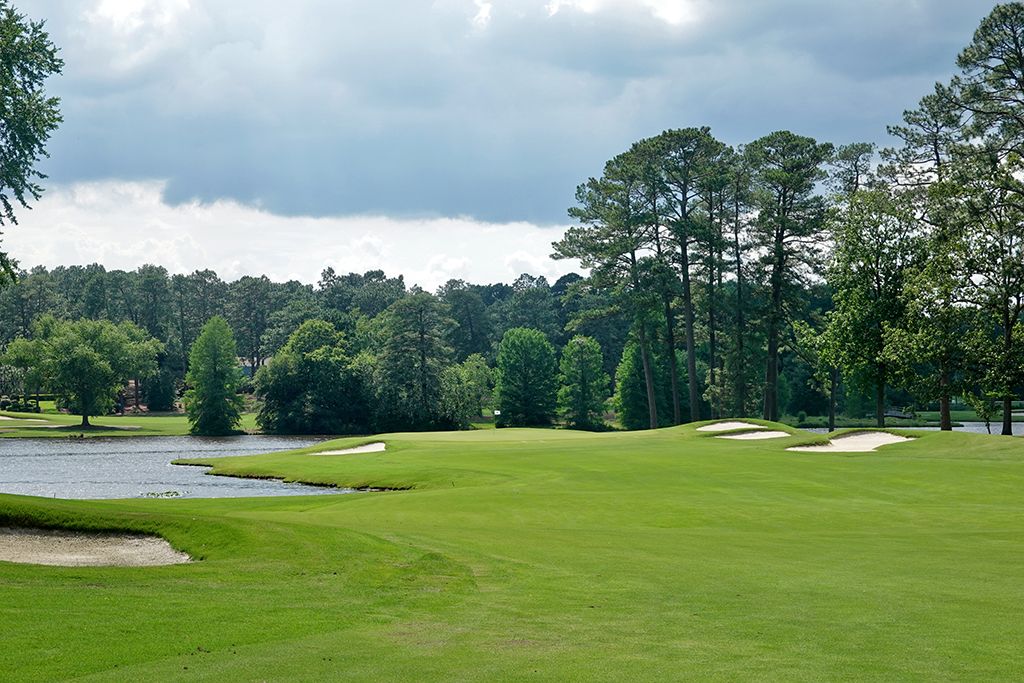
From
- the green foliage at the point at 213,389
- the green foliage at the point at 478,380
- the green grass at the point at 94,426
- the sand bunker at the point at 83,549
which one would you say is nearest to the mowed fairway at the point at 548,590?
the sand bunker at the point at 83,549

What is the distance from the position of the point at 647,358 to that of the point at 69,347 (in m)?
66.8

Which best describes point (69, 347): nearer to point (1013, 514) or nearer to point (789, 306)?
point (789, 306)

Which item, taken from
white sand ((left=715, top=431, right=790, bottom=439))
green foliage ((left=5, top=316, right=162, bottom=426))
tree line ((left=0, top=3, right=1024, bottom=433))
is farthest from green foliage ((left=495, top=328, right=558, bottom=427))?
white sand ((left=715, top=431, right=790, bottom=439))

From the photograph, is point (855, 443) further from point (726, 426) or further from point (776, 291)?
point (776, 291)

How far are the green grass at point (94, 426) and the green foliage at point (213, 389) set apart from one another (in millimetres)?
2407

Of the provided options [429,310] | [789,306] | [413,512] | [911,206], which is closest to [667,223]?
[789,306]

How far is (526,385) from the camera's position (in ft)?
354

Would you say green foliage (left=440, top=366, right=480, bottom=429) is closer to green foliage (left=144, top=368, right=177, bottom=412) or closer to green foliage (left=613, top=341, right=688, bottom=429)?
green foliage (left=613, top=341, right=688, bottom=429)

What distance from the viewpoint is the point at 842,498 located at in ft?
89.1

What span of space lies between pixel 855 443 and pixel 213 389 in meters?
73.4

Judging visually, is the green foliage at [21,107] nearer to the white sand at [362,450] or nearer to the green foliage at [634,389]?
the white sand at [362,450]

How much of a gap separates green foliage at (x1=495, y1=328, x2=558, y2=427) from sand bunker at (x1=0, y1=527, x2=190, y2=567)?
88.5m

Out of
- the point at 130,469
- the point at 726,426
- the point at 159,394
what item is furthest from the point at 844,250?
the point at 159,394

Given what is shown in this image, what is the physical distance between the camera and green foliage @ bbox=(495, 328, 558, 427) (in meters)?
107
